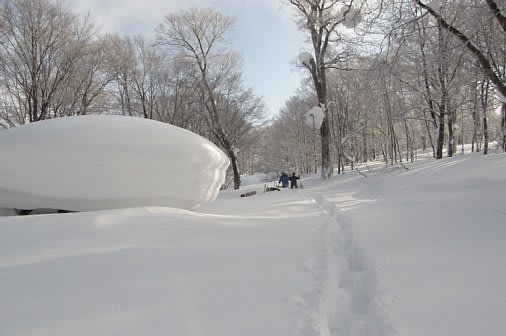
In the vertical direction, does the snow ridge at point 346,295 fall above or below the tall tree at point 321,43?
below

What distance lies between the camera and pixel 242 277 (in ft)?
8.61

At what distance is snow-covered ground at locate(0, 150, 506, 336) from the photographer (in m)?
1.98

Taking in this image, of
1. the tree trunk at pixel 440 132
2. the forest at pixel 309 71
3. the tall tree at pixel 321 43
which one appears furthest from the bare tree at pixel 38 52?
the tree trunk at pixel 440 132

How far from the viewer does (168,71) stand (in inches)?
877

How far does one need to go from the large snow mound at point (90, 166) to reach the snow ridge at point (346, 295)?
3.19 m

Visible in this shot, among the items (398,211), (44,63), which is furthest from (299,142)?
(398,211)

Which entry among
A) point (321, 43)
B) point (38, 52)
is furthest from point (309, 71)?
point (38, 52)

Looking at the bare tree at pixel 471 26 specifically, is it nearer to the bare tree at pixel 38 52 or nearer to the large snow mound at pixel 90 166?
the large snow mound at pixel 90 166

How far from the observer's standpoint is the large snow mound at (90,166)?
16.8 feet

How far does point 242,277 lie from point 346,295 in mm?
932

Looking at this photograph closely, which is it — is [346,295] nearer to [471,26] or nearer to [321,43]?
[471,26]

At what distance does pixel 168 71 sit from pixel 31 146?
18.7 m

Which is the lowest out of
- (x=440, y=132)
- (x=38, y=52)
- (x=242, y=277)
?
(x=242, y=277)

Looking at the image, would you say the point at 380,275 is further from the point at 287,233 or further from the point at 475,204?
the point at 475,204
